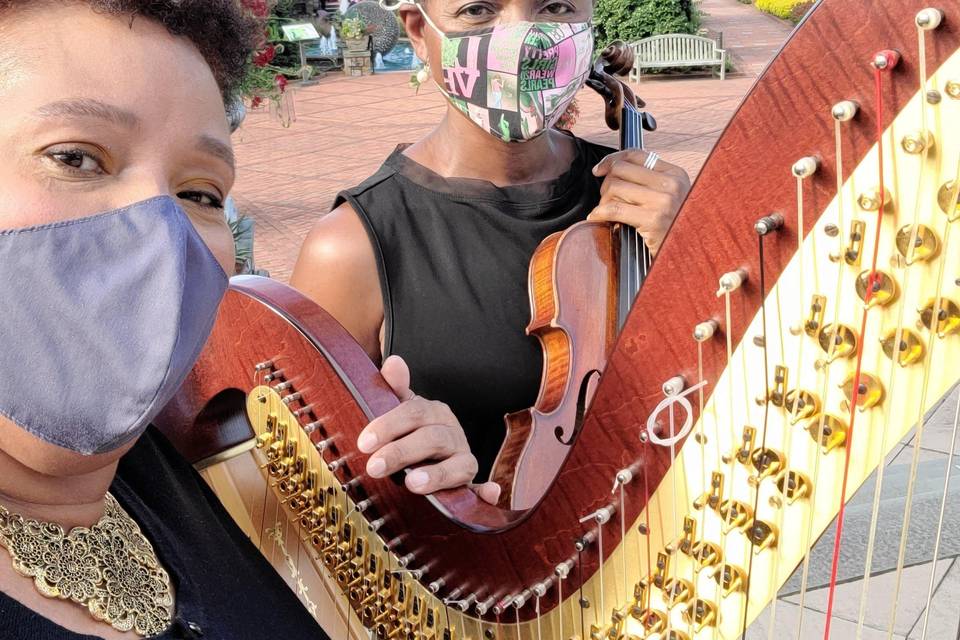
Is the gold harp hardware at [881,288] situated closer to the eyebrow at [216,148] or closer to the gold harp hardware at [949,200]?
the gold harp hardware at [949,200]

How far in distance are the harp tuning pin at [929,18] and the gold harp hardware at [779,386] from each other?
0.33 meters

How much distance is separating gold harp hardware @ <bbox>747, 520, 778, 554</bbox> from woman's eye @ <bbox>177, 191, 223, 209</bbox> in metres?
0.64

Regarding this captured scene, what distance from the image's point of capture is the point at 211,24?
106 cm

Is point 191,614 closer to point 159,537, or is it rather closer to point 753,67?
point 159,537

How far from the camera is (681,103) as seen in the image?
12836mm

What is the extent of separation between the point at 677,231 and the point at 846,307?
0.20 m

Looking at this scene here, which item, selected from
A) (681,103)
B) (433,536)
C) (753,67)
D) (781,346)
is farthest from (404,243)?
(753,67)

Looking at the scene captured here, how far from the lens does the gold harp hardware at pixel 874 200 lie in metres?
0.85

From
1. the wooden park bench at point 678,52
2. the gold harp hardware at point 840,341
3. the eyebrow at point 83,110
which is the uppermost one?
the eyebrow at point 83,110

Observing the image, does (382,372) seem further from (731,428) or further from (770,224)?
(770,224)

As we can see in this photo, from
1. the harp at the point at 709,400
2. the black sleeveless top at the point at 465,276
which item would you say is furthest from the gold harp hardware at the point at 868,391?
the black sleeveless top at the point at 465,276

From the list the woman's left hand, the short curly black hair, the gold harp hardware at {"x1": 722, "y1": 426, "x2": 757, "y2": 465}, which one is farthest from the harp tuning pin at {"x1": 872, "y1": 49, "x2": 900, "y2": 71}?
the woman's left hand

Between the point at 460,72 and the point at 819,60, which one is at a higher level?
the point at 819,60

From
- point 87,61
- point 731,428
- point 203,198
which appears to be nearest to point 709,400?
point 731,428
